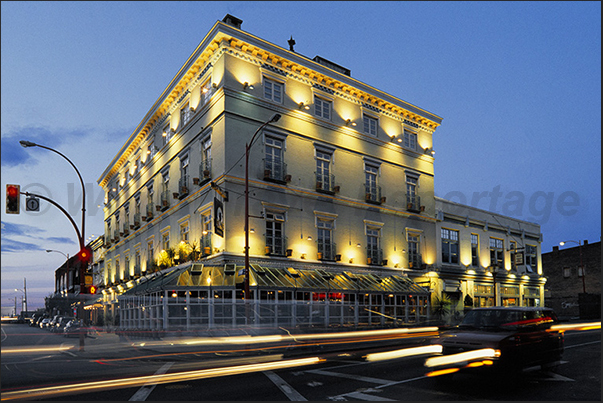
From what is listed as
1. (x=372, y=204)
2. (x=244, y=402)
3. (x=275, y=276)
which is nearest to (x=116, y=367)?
Result: (x=244, y=402)

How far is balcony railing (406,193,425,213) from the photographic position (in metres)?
39.1

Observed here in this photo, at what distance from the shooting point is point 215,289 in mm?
26344

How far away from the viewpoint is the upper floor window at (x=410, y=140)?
40903 millimetres

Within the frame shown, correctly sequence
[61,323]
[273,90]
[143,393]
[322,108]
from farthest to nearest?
[61,323]
[322,108]
[273,90]
[143,393]

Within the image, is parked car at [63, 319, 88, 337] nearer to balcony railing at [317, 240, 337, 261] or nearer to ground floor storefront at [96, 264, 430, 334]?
ground floor storefront at [96, 264, 430, 334]

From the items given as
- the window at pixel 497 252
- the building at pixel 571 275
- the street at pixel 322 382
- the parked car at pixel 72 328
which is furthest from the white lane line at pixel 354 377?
the building at pixel 571 275

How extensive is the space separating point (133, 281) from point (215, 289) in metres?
18.8

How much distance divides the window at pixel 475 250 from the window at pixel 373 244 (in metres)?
13.4

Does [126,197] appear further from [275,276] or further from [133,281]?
[275,276]

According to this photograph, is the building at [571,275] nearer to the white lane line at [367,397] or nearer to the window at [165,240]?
the window at [165,240]

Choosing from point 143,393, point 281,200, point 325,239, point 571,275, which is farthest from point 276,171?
point 571,275

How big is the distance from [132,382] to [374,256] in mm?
26169

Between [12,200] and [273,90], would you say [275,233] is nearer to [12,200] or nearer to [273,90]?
[273,90]

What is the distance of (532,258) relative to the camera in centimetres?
5269
